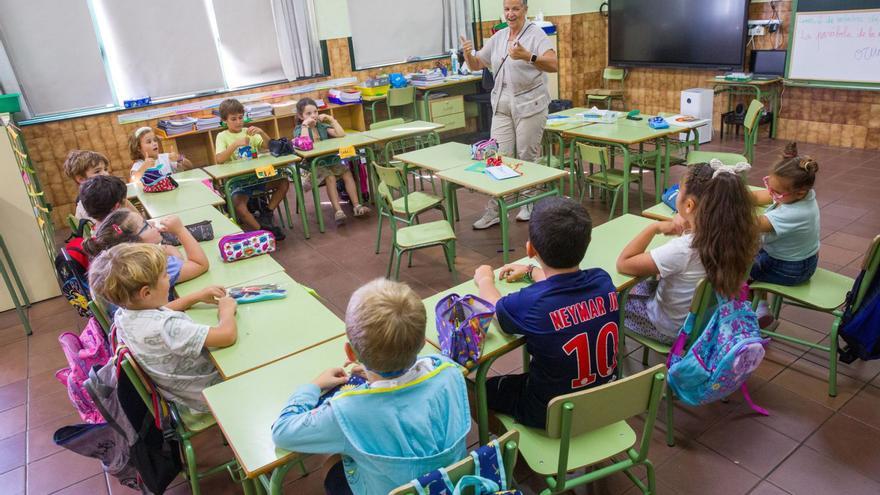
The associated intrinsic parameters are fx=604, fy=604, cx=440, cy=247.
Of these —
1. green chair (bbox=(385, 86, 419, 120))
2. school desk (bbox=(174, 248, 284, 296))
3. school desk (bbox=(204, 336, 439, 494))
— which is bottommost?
school desk (bbox=(204, 336, 439, 494))

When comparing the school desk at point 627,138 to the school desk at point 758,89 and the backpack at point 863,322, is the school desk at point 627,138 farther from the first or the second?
the school desk at point 758,89

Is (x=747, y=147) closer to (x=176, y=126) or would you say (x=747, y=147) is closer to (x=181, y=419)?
(x=181, y=419)

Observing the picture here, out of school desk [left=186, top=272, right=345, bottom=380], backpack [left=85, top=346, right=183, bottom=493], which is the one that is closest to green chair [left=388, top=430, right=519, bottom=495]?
school desk [left=186, top=272, right=345, bottom=380]

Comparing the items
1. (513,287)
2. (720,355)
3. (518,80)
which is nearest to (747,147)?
(518,80)

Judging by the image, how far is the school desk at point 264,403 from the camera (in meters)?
1.58

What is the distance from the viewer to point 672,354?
235cm

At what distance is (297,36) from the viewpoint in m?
7.05

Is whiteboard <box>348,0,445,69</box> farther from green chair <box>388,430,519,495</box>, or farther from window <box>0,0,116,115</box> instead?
green chair <box>388,430,519,495</box>

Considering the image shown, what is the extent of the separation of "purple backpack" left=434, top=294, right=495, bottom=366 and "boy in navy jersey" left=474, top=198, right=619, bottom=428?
7 cm

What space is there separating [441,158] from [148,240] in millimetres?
2344

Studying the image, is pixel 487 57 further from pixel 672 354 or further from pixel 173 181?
pixel 672 354

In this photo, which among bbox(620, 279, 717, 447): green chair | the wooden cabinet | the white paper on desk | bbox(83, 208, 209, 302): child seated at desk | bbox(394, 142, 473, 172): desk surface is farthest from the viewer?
the wooden cabinet

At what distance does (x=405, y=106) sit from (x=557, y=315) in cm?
→ 663

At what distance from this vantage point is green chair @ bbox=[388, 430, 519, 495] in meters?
1.34
